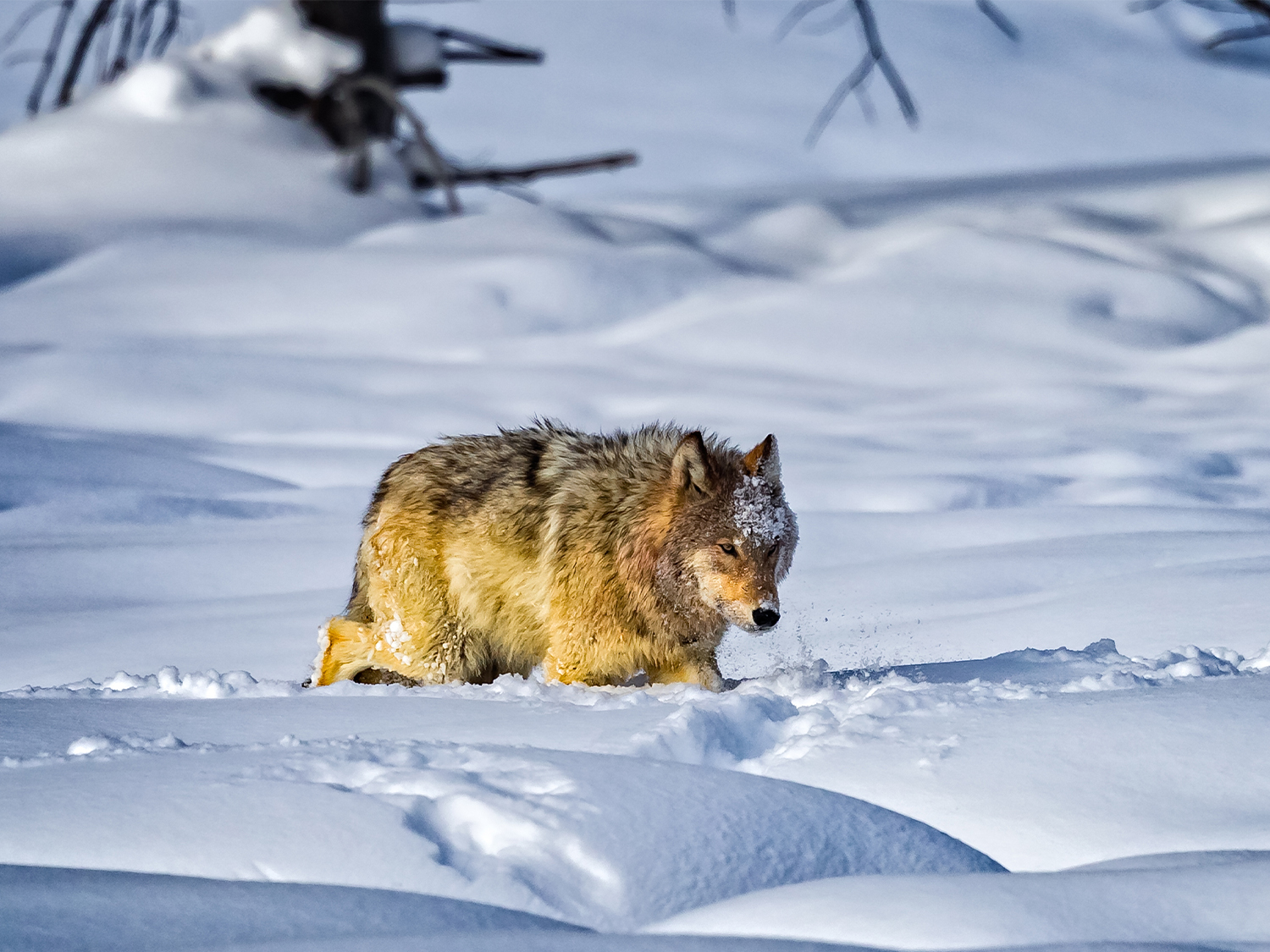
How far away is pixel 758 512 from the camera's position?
4371 mm

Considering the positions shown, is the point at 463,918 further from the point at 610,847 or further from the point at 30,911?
the point at 30,911

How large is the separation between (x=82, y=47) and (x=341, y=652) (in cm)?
1336

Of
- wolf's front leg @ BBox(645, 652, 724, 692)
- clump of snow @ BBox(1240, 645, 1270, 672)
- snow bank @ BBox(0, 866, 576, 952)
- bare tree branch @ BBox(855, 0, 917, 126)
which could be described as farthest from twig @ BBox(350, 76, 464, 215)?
snow bank @ BBox(0, 866, 576, 952)

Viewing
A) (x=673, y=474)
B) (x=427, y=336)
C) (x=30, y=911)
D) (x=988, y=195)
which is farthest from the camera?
(x=988, y=195)

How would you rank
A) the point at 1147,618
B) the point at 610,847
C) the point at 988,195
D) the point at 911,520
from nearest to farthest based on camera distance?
the point at 610,847 → the point at 1147,618 → the point at 911,520 → the point at 988,195

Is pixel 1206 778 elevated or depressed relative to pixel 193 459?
elevated

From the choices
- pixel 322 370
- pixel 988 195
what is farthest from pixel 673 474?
pixel 988 195

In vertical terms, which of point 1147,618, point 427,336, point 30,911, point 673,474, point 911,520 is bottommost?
point 427,336

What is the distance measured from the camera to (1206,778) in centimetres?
291

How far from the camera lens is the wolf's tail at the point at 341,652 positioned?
472cm

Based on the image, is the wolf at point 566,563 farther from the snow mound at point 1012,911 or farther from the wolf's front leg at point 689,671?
the snow mound at point 1012,911

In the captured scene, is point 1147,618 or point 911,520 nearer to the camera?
point 1147,618

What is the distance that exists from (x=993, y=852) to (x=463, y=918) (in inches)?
45.2

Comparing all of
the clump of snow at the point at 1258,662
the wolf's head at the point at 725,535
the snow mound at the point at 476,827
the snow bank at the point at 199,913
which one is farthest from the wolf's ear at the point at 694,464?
the snow bank at the point at 199,913
